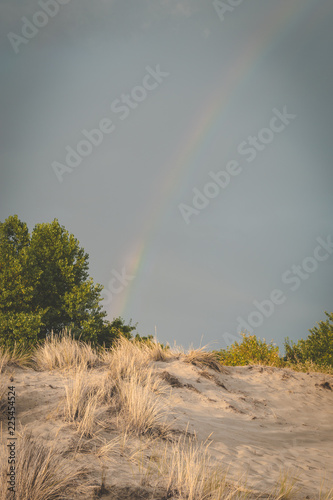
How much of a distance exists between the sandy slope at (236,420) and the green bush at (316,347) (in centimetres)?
612

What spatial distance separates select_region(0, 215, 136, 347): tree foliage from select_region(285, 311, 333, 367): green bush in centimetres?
1017

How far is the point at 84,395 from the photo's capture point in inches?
177

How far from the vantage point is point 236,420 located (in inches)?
251

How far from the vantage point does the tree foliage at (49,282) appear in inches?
511

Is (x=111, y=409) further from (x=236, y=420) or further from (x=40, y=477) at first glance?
(x=236, y=420)

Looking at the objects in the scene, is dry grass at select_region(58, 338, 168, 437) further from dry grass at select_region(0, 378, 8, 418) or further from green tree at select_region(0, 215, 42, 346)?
green tree at select_region(0, 215, 42, 346)

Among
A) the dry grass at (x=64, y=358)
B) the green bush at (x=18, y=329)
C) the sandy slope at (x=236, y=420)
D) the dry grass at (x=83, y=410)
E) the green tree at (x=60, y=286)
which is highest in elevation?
the green tree at (x=60, y=286)

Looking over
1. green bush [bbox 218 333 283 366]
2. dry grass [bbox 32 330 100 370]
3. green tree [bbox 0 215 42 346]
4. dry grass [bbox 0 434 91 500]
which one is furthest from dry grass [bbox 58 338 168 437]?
green bush [bbox 218 333 283 366]

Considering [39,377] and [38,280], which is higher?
[38,280]

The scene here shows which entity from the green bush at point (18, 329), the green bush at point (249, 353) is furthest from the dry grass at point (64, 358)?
the green bush at point (249, 353)

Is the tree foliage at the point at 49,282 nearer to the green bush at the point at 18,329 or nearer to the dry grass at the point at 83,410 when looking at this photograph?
the green bush at the point at 18,329

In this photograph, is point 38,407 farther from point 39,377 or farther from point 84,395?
point 39,377

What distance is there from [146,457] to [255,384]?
24.0 ft

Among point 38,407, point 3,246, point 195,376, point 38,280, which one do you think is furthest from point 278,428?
point 3,246
